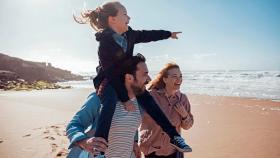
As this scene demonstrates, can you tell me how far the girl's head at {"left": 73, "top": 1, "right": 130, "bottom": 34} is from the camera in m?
2.96

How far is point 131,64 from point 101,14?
649mm

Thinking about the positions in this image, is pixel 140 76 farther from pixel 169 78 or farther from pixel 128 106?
pixel 169 78

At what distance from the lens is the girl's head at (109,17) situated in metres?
2.96

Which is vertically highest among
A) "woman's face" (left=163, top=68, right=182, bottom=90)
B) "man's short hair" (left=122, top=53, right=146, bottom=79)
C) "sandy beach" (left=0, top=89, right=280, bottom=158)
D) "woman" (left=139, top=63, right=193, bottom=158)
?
"man's short hair" (left=122, top=53, right=146, bottom=79)

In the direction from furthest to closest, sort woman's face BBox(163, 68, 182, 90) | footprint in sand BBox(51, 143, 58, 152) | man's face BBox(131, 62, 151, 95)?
footprint in sand BBox(51, 143, 58, 152), woman's face BBox(163, 68, 182, 90), man's face BBox(131, 62, 151, 95)

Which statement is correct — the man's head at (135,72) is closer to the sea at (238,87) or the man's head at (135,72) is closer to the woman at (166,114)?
the woman at (166,114)

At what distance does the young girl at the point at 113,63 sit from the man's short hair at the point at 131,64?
53 millimetres

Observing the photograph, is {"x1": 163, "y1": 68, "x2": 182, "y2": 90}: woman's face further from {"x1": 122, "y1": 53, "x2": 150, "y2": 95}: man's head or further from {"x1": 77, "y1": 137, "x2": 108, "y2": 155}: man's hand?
{"x1": 77, "y1": 137, "x2": 108, "y2": 155}: man's hand

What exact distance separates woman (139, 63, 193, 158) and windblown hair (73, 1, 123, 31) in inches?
41.2

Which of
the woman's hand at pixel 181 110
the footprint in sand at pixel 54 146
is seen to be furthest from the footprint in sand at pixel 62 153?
the woman's hand at pixel 181 110

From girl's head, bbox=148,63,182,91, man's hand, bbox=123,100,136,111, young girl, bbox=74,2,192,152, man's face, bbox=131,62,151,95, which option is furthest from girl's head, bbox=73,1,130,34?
girl's head, bbox=148,63,182,91

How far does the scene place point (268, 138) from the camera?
7.91 meters

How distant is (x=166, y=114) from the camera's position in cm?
355

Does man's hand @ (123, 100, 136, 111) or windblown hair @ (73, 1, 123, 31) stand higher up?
windblown hair @ (73, 1, 123, 31)
